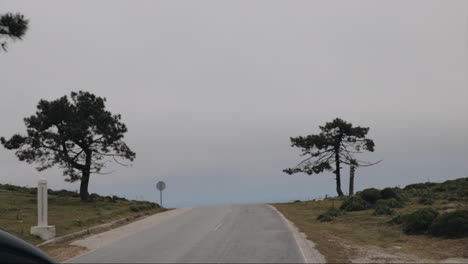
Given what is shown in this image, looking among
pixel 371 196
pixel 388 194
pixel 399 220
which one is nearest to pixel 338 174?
pixel 371 196

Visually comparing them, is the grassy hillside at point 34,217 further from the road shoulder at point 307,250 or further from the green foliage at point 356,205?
the green foliage at point 356,205

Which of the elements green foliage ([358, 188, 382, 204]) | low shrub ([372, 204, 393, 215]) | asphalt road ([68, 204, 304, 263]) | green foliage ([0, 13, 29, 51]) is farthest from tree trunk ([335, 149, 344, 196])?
green foliage ([0, 13, 29, 51])

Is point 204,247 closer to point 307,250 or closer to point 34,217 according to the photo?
point 307,250

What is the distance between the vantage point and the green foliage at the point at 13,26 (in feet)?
48.4

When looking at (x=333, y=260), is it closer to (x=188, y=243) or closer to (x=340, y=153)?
(x=188, y=243)

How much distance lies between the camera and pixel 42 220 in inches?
697

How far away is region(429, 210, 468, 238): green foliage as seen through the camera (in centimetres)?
1585

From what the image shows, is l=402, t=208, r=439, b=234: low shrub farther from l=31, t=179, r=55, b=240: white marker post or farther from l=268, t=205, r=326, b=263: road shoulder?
l=31, t=179, r=55, b=240: white marker post

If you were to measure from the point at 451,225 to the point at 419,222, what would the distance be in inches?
64.8

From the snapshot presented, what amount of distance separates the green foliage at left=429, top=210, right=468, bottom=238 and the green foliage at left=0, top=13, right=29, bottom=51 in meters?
17.5

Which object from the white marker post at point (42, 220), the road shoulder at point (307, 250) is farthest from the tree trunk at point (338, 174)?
the white marker post at point (42, 220)

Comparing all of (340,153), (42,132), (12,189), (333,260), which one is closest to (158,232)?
(333,260)

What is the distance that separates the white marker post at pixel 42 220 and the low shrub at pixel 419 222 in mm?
15123

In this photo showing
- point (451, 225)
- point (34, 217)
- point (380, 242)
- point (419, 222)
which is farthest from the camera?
point (34, 217)
